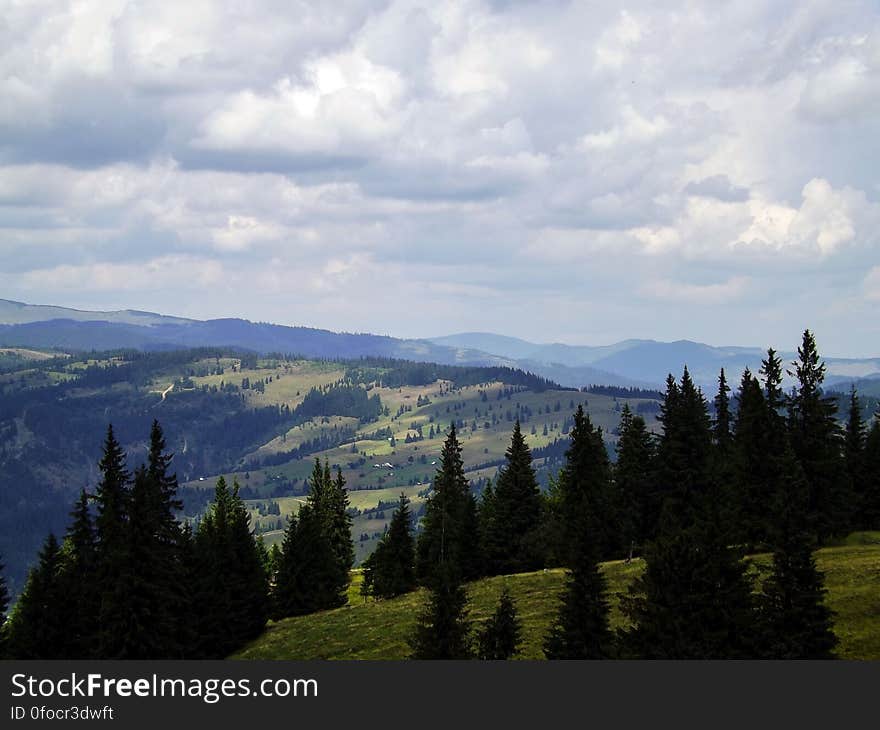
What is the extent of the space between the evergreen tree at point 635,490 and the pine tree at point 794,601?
110 feet

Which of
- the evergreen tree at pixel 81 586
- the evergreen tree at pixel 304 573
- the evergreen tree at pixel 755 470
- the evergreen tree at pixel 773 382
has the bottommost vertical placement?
the evergreen tree at pixel 304 573

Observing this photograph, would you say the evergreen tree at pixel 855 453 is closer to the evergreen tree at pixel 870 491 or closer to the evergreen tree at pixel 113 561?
the evergreen tree at pixel 870 491

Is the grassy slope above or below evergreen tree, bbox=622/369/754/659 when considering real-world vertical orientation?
below

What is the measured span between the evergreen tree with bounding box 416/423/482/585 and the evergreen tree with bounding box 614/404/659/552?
14967 mm

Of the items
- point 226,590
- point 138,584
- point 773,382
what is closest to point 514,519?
point 773,382

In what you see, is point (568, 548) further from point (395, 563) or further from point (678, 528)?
point (395, 563)

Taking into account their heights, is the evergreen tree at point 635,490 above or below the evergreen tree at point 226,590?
above

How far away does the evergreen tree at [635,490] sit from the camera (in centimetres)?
7112

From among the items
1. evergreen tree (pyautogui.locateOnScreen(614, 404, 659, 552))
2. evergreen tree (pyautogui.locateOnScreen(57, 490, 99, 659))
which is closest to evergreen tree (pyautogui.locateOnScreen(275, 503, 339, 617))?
evergreen tree (pyautogui.locateOnScreen(57, 490, 99, 659))

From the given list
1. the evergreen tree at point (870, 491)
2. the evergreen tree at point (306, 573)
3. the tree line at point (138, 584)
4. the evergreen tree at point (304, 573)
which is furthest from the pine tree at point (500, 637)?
the evergreen tree at point (870, 491)

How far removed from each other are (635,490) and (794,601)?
35.7 metres

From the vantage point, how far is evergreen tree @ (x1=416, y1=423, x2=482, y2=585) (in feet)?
267

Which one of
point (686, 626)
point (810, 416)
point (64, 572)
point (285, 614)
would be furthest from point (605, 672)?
point (285, 614)

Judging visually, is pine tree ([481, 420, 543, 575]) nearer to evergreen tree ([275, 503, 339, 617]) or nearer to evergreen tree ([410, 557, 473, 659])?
evergreen tree ([275, 503, 339, 617])
